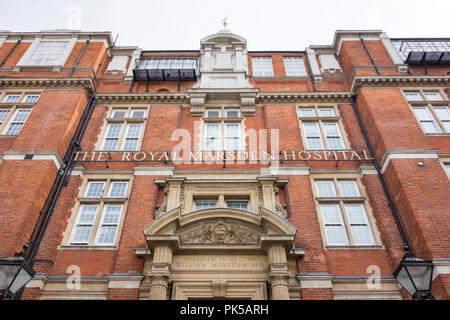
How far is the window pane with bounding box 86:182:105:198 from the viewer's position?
13977 millimetres

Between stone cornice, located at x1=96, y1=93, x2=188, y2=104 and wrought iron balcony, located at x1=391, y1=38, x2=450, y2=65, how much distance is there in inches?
466

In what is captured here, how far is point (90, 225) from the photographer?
1295 cm

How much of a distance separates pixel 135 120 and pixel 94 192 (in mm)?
4259

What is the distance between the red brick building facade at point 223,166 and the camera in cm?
1127

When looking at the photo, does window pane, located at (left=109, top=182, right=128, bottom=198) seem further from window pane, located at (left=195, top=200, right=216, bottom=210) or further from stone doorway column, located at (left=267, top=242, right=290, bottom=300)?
stone doorway column, located at (left=267, top=242, right=290, bottom=300)

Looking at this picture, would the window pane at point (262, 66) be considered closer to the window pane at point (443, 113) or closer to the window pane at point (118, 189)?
the window pane at point (443, 113)

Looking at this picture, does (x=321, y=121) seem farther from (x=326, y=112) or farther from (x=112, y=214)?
(x=112, y=214)

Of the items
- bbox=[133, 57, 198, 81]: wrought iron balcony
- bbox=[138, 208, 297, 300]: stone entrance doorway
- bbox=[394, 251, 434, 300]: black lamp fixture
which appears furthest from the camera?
bbox=[133, 57, 198, 81]: wrought iron balcony

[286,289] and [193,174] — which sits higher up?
[193,174]

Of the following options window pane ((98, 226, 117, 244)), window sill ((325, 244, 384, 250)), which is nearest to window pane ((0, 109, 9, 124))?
window pane ((98, 226, 117, 244))
